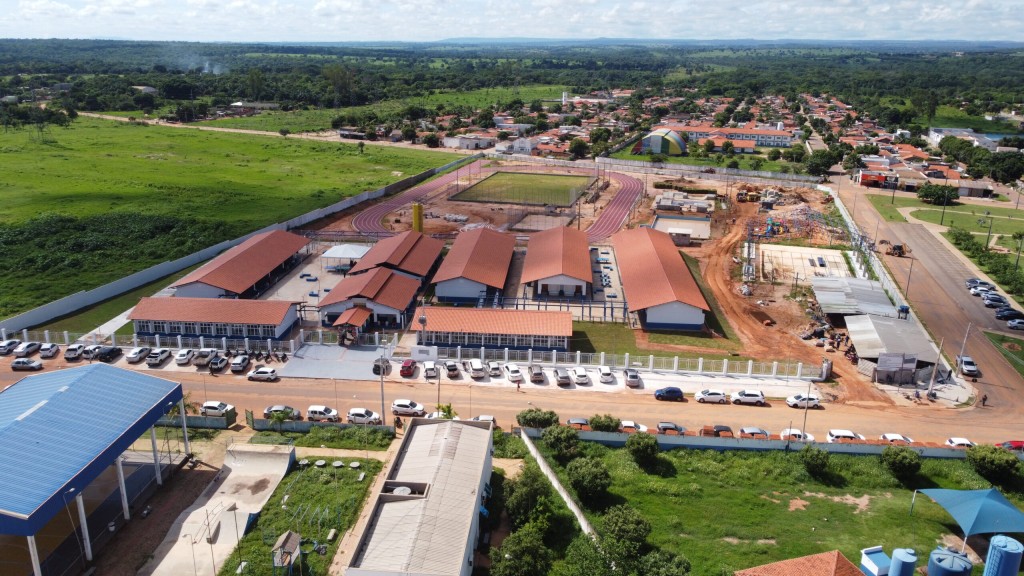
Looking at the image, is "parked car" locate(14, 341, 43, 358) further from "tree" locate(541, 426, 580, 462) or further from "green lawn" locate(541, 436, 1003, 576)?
"green lawn" locate(541, 436, 1003, 576)

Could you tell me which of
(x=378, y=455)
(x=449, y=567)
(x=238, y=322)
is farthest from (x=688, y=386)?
(x=238, y=322)

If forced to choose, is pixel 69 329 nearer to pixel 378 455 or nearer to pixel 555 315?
pixel 378 455

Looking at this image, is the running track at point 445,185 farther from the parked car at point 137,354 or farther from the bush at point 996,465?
the bush at point 996,465

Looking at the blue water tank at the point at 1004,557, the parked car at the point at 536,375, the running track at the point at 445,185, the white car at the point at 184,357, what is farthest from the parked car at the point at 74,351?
the blue water tank at the point at 1004,557

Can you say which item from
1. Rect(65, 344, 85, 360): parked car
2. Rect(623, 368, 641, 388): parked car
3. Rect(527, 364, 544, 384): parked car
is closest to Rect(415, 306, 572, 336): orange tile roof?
Rect(527, 364, 544, 384): parked car

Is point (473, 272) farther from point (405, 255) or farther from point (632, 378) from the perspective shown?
point (632, 378)
